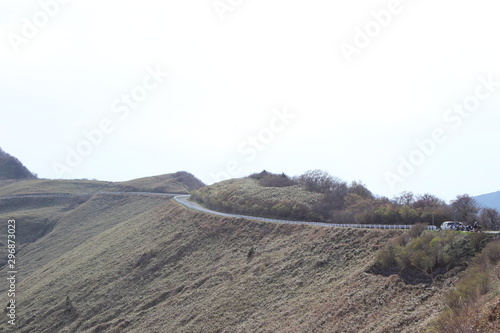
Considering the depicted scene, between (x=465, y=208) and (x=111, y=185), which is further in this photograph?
(x=111, y=185)

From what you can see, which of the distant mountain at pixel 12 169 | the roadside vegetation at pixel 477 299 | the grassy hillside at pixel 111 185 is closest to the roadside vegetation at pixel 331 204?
the roadside vegetation at pixel 477 299

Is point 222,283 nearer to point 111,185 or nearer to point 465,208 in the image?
point 465,208

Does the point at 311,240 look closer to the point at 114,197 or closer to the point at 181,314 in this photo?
the point at 181,314

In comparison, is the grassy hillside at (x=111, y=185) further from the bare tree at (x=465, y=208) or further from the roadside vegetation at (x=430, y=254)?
the roadside vegetation at (x=430, y=254)

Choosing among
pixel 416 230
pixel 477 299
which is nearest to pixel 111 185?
pixel 416 230

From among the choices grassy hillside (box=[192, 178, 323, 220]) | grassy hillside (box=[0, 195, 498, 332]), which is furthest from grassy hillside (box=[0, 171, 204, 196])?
grassy hillside (box=[0, 195, 498, 332])

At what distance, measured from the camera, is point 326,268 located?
26438mm

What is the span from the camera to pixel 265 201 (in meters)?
49.6

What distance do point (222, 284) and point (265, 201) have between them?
1926 cm

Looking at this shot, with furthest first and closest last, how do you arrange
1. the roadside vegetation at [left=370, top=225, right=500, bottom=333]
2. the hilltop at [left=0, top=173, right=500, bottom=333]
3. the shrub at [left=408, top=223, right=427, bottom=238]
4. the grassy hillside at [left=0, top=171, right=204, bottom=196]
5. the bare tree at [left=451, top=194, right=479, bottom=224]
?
the grassy hillside at [left=0, top=171, right=204, bottom=196]
the bare tree at [left=451, top=194, right=479, bottom=224]
the shrub at [left=408, top=223, right=427, bottom=238]
the hilltop at [left=0, top=173, right=500, bottom=333]
the roadside vegetation at [left=370, top=225, right=500, bottom=333]

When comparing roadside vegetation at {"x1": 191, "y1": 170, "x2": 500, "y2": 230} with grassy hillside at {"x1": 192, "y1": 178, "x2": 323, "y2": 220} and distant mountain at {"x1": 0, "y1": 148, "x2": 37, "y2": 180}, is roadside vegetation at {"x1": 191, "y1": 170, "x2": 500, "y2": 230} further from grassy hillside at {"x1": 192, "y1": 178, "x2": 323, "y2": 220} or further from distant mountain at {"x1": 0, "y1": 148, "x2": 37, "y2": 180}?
distant mountain at {"x1": 0, "y1": 148, "x2": 37, "y2": 180}

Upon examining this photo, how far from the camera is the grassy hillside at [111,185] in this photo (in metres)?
97.8

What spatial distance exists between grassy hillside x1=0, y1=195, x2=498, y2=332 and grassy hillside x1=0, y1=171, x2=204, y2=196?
→ 3892cm

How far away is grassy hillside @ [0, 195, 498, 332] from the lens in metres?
20.2
